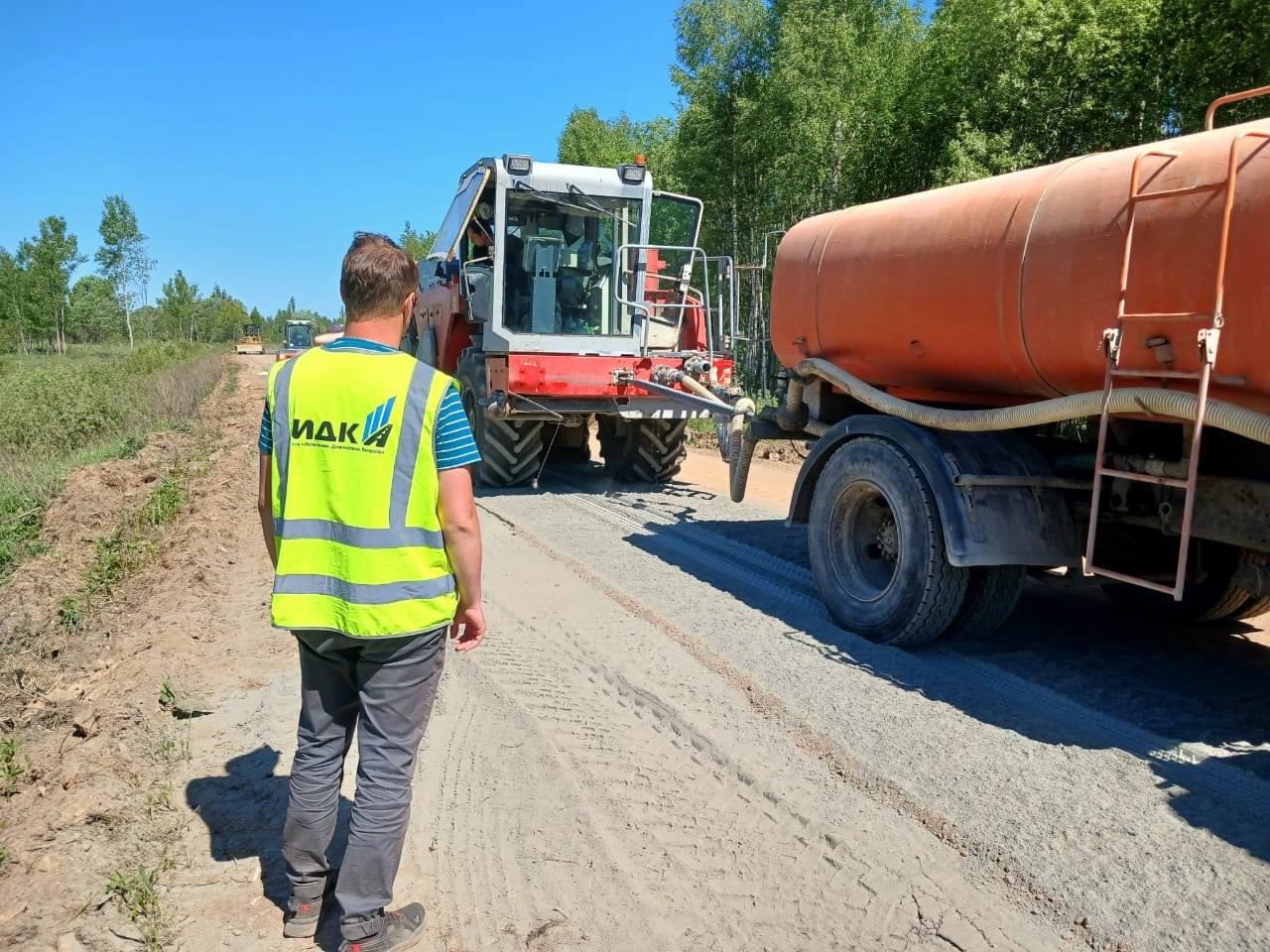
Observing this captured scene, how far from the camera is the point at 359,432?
242 centimetres

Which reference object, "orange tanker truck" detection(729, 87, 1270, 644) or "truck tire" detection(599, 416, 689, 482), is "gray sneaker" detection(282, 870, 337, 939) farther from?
"truck tire" detection(599, 416, 689, 482)

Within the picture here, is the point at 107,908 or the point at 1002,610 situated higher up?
the point at 1002,610

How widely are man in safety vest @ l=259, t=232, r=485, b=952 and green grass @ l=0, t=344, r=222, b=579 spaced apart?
7170mm

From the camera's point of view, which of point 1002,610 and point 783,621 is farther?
point 783,621

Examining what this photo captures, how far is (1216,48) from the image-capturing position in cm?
1378

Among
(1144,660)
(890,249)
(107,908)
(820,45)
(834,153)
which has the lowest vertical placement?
(107,908)

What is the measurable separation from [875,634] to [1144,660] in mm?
1360

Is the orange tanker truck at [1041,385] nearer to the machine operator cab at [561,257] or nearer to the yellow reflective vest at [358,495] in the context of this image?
the yellow reflective vest at [358,495]

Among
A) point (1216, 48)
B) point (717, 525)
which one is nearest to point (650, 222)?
point (717, 525)

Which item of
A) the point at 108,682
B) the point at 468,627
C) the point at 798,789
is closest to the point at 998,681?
the point at 798,789

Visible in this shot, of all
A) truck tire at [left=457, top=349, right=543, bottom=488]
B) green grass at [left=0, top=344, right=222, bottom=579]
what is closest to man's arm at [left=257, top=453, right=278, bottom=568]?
truck tire at [left=457, top=349, right=543, bottom=488]

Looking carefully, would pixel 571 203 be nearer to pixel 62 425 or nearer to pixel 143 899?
pixel 143 899

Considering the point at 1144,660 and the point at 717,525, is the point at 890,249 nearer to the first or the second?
the point at 1144,660

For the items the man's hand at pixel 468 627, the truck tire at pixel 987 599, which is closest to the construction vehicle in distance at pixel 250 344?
the truck tire at pixel 987 599
